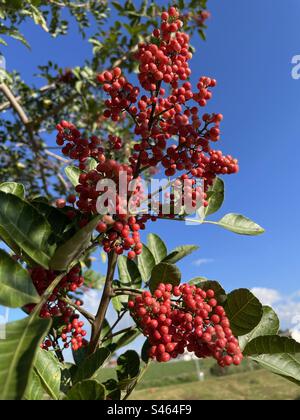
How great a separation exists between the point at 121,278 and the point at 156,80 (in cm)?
79

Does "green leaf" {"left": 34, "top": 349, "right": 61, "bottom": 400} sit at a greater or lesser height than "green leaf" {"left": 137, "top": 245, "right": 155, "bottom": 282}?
lesser

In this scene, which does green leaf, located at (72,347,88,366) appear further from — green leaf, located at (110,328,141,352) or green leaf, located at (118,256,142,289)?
green leaf, located at (118,256,142,289)

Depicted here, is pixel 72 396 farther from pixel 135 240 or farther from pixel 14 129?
pixel 14 129

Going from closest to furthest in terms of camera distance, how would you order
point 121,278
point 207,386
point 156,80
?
point 156,80, point 121,278, point 207,386

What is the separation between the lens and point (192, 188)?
1.22m

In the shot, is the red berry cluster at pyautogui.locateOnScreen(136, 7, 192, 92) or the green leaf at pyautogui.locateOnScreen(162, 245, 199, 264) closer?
the red berry cluster at pyautogui.locateOnScreen(136, 7, 192, 92)

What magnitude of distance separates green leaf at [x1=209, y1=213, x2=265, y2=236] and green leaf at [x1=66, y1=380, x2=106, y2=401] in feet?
2.39

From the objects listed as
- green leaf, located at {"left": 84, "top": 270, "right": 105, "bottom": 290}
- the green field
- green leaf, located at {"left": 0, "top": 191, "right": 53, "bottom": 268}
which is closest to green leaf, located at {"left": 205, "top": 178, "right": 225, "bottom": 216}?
green leaf, located at {"left": 0, "top": 191, "right": 53, "bottom": 268}

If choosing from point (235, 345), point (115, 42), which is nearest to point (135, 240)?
point (235, 345)

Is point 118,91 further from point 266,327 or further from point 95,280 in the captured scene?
point 95,280

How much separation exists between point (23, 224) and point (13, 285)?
16cm

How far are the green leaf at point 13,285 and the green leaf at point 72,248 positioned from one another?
0.27 feet

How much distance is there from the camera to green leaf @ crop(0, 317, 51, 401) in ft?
2.01

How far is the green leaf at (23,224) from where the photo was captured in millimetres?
903
